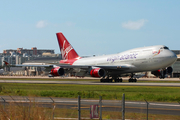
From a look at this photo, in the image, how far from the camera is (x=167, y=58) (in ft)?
184

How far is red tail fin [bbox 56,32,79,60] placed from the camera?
77.3m

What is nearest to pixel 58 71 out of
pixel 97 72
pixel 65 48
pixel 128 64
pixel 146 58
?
pixel 97 72

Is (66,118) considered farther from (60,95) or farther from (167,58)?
(167,58)

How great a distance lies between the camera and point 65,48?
256 ft

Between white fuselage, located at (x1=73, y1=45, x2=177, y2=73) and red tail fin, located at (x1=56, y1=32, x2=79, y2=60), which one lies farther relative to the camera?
red tail fin, located at (x1=56, y1=32, x2=79, y2=60)

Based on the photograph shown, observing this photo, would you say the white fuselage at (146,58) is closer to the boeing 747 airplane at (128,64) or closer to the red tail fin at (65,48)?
the boeing 747 airplane at (128,64)

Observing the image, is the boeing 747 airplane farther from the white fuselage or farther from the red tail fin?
the red tail fin

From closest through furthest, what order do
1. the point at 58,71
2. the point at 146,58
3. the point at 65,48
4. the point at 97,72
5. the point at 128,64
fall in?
the point at 146,58
the point at 97,72
the point at 128,64
the point at 58,71
the point at 65,48

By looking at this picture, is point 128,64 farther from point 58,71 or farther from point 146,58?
point 58,71

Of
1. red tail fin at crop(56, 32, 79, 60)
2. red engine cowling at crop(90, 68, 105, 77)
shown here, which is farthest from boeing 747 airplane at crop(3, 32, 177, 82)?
red tail fin at crop(56, 32, 79, 60)

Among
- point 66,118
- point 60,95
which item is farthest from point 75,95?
point 66,118

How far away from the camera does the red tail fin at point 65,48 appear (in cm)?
7728

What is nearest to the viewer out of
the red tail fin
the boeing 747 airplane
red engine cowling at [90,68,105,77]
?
the boeing 747 airplane

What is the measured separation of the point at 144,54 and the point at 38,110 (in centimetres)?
4660
